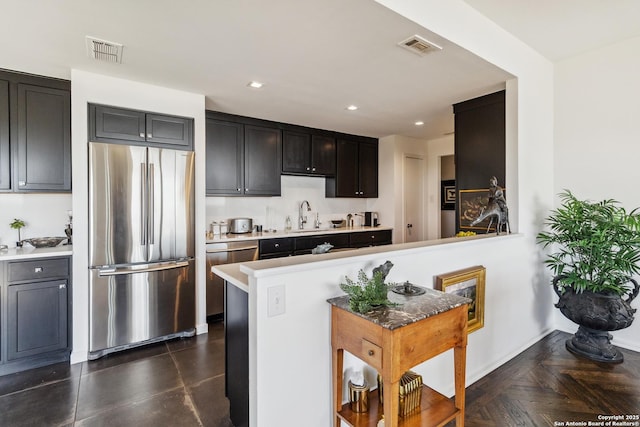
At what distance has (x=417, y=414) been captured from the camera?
1558 mm

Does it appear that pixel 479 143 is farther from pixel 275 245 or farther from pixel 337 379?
pixel 337 379

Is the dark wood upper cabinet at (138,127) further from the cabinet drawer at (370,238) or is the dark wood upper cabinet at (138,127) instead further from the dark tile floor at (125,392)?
the cabinet drawer at (370,238)

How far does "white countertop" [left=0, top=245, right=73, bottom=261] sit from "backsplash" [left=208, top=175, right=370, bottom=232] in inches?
67.2

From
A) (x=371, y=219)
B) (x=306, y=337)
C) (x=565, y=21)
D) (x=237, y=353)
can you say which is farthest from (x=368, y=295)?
(x=371, y=219)

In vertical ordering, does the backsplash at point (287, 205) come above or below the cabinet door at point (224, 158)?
below

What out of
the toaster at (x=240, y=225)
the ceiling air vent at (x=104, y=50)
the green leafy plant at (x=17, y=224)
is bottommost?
the toaster at (x=240, y=225)

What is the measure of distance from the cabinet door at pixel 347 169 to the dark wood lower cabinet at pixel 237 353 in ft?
11.9

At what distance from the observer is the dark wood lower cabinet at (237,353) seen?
5.32 ft

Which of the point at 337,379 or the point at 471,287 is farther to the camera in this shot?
the point at 471,287

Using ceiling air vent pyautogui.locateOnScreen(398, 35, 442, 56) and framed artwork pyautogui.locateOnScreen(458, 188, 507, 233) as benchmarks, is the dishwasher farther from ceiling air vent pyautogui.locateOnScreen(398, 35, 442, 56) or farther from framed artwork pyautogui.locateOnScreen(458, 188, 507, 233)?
ceiling air vent pyautogui.locateOnScreen(398, 35, 442, 56)

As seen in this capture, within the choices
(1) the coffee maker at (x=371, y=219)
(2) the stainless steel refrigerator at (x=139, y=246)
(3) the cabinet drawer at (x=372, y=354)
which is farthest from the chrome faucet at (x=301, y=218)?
(3) the cabinet drawer at (x=372, y=354)

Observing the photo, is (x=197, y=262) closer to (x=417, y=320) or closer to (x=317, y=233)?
(x=317, y=233)

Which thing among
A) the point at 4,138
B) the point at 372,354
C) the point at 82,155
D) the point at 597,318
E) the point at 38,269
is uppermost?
the point at 4,138

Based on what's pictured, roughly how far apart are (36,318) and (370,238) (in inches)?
162
